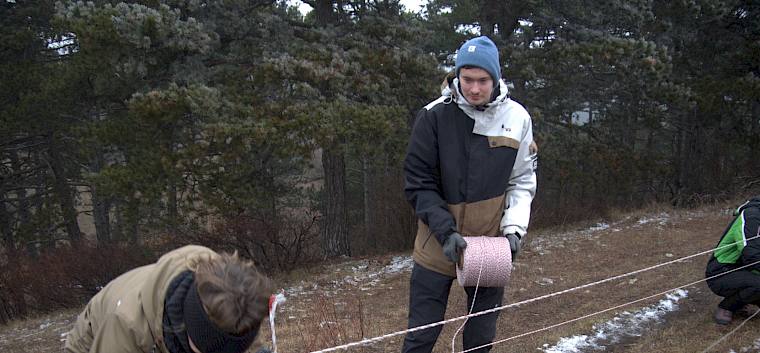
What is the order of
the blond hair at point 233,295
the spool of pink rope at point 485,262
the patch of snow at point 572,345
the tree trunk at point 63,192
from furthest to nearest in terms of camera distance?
the tree trunk at point 63,192, the patch of snow at point 572,345, the spool of pink rope at point 485,262, the blond hair at point 233,295

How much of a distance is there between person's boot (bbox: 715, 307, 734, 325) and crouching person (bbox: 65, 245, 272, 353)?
4017 millimetres

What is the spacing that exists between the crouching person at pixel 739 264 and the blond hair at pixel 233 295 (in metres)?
3.59

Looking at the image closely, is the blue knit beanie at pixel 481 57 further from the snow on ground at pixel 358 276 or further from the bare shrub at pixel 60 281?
the bare shrub at pixel 60 281

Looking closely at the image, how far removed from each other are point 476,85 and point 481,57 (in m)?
0.12

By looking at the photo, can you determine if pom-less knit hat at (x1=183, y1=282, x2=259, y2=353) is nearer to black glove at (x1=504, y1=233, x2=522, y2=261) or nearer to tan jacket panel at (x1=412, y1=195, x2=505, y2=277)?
tan jacket panel at (x1=412, y1=195, x2=505, y2=277)

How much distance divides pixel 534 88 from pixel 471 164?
1053 cm

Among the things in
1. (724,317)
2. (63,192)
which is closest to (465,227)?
(724,317)

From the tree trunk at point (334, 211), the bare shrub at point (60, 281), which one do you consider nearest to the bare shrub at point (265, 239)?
the tree trunk at point (334, 211)

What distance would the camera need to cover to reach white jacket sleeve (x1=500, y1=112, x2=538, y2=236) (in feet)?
8.41

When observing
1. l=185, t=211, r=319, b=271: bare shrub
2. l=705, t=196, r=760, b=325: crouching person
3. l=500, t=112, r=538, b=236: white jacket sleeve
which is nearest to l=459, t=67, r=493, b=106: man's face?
l=500, t=112, r=538, b=236: white jacket sleeve

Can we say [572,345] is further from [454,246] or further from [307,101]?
[307,101]

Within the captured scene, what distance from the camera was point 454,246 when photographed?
2.39 meters

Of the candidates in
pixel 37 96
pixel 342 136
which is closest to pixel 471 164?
pixel 342 136

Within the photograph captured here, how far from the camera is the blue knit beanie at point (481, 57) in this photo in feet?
7.89
